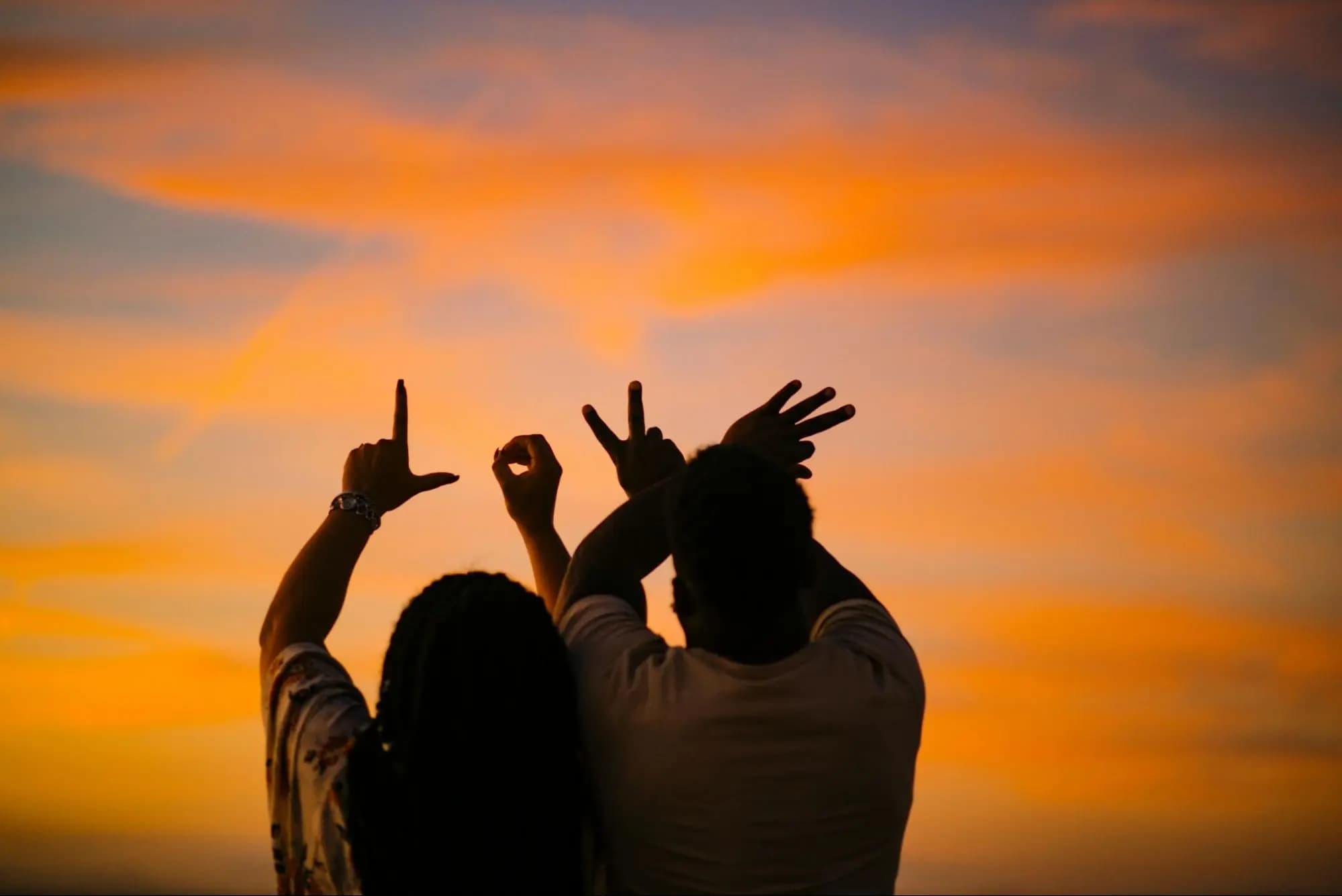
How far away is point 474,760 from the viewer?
91.2 inches

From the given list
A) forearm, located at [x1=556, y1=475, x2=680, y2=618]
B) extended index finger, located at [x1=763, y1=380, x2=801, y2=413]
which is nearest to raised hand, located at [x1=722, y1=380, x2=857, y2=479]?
extended index finger, located at [x1=763, y1=380, x2=801, y2=413]

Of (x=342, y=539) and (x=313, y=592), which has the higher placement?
(x=342, y=539)

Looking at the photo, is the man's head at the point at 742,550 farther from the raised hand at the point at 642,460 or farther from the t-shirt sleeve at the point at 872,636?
the raised hand at the point at 642,460

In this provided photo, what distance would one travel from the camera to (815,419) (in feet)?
9.53

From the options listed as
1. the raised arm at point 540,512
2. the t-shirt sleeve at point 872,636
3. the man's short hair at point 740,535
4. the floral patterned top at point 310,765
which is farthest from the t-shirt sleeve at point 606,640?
the raised arm at point 540,512

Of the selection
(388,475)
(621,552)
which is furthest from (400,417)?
(621,552)

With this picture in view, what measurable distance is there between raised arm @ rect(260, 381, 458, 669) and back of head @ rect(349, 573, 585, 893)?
1.23ft

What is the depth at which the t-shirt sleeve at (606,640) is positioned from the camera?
2404 mm

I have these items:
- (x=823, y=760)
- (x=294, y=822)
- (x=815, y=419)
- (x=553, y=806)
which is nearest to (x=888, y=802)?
(x=823, y=760)

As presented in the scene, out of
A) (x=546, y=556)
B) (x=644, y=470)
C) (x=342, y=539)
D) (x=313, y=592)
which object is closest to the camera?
(x=313, y=592)

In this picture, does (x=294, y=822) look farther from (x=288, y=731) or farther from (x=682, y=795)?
(x=682, y=795)

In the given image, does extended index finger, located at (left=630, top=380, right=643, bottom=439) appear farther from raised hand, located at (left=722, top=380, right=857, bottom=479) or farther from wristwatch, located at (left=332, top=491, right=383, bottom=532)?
wristwatch, located at (left=332, top=491, right=383, bottom=532)

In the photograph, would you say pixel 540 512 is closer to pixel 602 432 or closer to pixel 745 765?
pixel 602 432

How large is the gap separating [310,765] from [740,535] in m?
0.85
